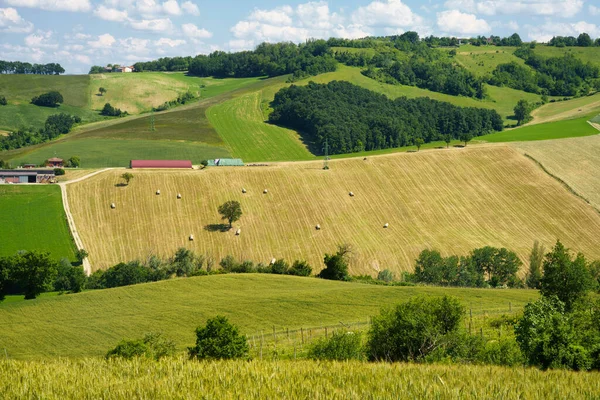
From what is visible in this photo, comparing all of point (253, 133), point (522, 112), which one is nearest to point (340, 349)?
point (253, 133)

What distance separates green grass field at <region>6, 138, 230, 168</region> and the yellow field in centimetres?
6866

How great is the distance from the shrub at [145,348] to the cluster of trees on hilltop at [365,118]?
363 feet

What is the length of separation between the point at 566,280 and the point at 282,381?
35834 millimetres

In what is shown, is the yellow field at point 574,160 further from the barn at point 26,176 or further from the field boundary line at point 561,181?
the barn at point 26,176

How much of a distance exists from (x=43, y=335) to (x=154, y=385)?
36415 millimetres

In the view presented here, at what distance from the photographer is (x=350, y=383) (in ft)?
96.7

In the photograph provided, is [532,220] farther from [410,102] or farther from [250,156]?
[410,102]

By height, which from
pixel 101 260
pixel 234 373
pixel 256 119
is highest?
pixel 256 119

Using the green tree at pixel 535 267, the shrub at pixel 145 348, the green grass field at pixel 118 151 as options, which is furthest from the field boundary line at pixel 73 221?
the green tree at pixel 535 267

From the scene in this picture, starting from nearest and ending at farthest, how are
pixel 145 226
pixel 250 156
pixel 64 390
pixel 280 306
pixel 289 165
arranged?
pixel 64 390, pixel 280 306, pixel 145 226, pixel 289 165, pixel 250 156

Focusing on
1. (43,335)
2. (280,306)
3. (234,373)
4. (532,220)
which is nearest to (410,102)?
(532,220)

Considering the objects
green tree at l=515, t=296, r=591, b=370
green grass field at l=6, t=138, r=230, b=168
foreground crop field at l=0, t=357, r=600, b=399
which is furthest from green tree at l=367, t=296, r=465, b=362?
green grass field at l=6, t=138, r=230, b=168

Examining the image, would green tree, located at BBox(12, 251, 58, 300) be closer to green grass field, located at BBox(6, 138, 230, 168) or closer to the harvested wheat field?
the harvested wheat field

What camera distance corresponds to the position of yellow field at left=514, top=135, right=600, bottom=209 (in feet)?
408
